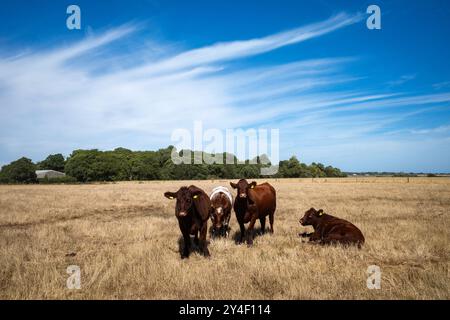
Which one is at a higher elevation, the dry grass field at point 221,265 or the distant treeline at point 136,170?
the distant treeline at point 136,170

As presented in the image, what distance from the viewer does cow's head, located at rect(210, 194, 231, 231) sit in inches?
390

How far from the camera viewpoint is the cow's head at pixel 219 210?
991cm

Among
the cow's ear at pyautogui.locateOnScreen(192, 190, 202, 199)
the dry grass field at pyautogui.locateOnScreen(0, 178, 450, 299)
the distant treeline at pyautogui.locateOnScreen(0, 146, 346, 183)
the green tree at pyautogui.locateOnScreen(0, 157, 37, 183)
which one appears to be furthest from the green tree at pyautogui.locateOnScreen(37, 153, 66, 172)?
the cow's ear at pyautogui.locateOnScreen(192, 190, 202, 199)

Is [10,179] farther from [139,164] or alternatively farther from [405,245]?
[405,245]

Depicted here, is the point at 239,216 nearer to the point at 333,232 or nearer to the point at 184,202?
the point at 333,232

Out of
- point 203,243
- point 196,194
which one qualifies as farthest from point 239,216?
point 196,194

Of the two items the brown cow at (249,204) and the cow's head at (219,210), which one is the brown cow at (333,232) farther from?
the cow's head at (219,210)

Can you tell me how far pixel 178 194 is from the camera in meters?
7.54

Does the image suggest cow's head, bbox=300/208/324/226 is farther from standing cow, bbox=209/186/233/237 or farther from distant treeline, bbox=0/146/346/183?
distant treeline, bbox=0/146/346/183

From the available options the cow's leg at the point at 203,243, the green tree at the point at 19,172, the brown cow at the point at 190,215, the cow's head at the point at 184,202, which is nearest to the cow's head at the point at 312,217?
the brown cow at the point at 190,215

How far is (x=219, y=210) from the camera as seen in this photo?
988 cm

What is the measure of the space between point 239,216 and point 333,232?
2789mm
